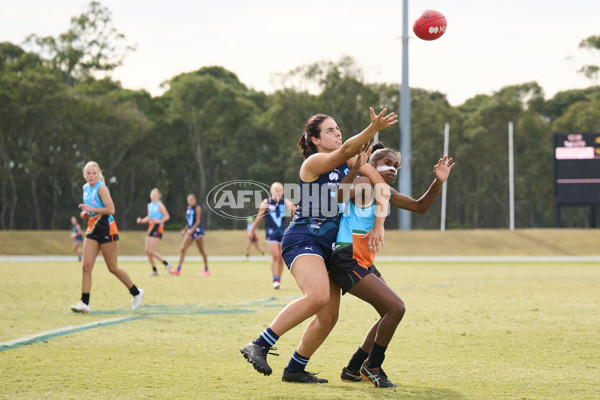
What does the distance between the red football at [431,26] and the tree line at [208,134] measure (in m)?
50.8

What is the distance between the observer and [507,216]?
76000 mm

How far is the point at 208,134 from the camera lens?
70562 millimetres

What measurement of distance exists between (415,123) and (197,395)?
67298 mm

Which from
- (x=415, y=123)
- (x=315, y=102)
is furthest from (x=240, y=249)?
(x=415, y=123)

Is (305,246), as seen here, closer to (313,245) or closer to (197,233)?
(313,245)

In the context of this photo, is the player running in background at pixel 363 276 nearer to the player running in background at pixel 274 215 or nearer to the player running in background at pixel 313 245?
the player running in background at pixel 313 245

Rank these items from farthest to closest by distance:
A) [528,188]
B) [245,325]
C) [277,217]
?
[528,188], [277,217], [245,325]

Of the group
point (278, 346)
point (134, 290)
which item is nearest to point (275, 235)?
point (134, 290)

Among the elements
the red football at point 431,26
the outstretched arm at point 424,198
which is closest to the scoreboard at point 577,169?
the red football at point 431,26

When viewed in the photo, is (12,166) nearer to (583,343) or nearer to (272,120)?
(272,120)

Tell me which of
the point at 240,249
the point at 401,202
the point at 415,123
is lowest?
the point at 240,249

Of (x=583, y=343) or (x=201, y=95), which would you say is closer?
(x=583, y=343)

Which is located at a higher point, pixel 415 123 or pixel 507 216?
pixel 415 123

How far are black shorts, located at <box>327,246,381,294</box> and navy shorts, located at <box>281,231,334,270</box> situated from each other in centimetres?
8
